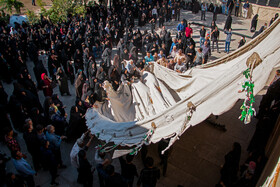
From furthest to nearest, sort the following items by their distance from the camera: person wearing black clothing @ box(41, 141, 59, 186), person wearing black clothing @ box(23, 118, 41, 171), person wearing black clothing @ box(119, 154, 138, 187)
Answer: person wearing black clothing @ box(23, 118, 41, 171)
person wearing black clothing @ box(41, 141, 59, 186)
person wearing black clothing @ box(119, 154, 138, 187)

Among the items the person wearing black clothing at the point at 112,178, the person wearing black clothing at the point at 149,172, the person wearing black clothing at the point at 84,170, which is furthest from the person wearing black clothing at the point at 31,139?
the person wearing black clothing at the point at 149,172

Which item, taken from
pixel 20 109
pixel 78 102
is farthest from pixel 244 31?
pixel 20 109

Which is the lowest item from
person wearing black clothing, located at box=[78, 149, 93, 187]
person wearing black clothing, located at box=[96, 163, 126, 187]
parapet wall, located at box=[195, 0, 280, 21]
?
person wearing black clothing, located at box=[78, 149, 93, 187]

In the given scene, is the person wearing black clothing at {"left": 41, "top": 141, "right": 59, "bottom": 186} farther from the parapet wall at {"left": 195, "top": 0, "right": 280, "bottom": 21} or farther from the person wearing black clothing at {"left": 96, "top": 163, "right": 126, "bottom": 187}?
the parapet wall at {"left": 195, "top": 0, "right": 280, "bottom": 21}

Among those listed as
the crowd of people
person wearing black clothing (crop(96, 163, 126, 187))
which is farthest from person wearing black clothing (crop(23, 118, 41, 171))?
person wearing black clothing (crop(96, 163, 126, 187))

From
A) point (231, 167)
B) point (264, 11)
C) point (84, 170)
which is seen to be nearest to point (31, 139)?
point (84, 170)

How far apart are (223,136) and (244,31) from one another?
11197mm

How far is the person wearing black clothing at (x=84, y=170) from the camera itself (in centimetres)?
471

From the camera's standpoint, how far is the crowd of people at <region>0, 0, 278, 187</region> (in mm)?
4895

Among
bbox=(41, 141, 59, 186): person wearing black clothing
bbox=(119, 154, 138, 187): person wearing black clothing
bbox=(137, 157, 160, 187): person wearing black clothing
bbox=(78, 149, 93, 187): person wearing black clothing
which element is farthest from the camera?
bbox=(41, 141, 59, 186): person wearing black clothing

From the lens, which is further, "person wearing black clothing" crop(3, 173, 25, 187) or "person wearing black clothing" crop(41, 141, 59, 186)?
"person wearing black clothing" crop(41, 141, 59, 186)

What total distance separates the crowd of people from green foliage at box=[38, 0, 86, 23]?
0.92 metres

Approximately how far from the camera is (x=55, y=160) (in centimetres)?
525

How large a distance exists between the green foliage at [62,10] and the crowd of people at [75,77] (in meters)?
0.92
